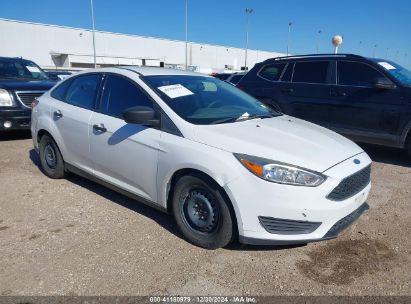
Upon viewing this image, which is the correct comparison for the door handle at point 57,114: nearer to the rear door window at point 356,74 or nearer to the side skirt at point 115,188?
the side skirt at point 115,188

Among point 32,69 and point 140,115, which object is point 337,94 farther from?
point 32,69

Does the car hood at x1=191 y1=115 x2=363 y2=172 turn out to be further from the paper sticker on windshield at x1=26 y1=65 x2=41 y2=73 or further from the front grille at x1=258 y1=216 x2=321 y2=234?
the paper sticker on windshield at x1=26 y1=65 x2=41 y2=73

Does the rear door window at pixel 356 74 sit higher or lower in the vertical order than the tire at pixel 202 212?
higher

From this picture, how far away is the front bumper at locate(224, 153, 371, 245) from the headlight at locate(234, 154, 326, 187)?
1.6 inches

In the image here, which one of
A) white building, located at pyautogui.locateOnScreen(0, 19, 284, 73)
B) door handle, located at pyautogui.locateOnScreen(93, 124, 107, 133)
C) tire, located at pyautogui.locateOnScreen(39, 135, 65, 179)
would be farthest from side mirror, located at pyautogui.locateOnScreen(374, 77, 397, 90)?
white building, located at pyautogui.locateOnScreen(0, 19, 284, 73)

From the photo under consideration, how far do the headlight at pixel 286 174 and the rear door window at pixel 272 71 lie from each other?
15.7 ft

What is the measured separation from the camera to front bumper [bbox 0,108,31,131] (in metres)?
7.11

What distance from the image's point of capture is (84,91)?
4.50m

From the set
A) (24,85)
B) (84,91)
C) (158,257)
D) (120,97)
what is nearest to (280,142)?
(158,257)

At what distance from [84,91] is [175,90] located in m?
1.38

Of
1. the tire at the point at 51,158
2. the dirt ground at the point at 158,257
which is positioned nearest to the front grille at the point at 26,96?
the tire at the point at 51,158

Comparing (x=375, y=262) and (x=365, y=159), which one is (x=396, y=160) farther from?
(x=375, y=262)

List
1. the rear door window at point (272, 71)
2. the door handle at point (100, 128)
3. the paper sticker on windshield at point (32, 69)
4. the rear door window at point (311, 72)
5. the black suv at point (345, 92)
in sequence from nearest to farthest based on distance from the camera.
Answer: the door handle at point (100, 128) → the black suv at point (345, 92) → the rear door window at point (311, 72) → the rear door window at point (272, 71) → the paper sticker on windshield at point (32, 69)

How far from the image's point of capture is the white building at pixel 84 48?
5747 cm
